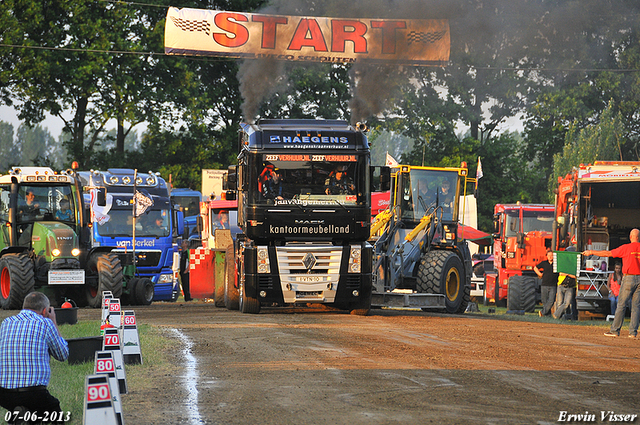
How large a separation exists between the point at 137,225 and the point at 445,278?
1078cm

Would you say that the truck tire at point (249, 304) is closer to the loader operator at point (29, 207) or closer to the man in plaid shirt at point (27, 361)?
the loader operator at point (29, 207)

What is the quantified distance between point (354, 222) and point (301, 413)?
377 inches

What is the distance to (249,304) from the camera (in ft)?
61.9

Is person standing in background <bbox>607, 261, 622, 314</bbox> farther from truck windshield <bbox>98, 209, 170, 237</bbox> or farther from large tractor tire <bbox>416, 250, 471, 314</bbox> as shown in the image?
truck windshield <bbox>98, 209, 170, 237</bbox>

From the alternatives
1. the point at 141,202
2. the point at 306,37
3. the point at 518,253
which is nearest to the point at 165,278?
the point at 141,202

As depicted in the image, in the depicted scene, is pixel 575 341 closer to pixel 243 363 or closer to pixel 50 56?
pixel 243 363

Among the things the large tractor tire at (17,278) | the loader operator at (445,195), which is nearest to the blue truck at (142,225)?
the large tractor tire at (17,278)

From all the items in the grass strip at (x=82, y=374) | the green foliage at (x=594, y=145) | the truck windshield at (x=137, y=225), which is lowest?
the grass strip at (x=82, y=374)

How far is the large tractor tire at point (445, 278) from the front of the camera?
20359 mm

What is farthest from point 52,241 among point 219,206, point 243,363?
point 243,363

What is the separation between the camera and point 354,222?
17719mm

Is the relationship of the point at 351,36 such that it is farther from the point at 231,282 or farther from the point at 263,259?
the point at 263,259

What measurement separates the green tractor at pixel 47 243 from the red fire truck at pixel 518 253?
10.8 m

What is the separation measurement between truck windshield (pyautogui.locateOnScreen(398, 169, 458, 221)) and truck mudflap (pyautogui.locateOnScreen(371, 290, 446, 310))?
99.8 inches
